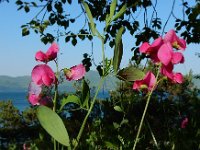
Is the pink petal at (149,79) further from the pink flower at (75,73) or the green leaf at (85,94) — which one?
the green leaf at (85,94)

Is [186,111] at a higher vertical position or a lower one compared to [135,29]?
lower

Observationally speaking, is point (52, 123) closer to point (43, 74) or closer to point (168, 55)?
point (43, 74)

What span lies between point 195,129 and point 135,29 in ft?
9.90

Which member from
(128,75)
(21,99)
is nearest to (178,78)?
(128,75)

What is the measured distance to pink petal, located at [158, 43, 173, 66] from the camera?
1328mm

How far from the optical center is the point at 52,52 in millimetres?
1392

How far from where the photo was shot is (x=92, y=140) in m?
3.06

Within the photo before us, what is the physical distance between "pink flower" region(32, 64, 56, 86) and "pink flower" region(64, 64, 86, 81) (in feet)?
0.32

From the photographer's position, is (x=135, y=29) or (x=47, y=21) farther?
(x=47, y=21)

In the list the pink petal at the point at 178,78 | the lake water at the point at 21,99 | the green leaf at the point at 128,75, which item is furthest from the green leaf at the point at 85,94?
the lake water at the point at 21,99

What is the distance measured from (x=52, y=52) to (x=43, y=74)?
0.10m

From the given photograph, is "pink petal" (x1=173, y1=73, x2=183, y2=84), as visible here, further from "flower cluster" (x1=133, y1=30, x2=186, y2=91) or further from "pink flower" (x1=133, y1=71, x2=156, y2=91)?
"pink flower" (x1=133, y1=71, x2=156, y2=91)

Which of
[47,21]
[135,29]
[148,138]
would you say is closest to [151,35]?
[135,29]

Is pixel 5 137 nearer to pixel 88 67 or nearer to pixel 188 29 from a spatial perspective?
pixel 88 67
